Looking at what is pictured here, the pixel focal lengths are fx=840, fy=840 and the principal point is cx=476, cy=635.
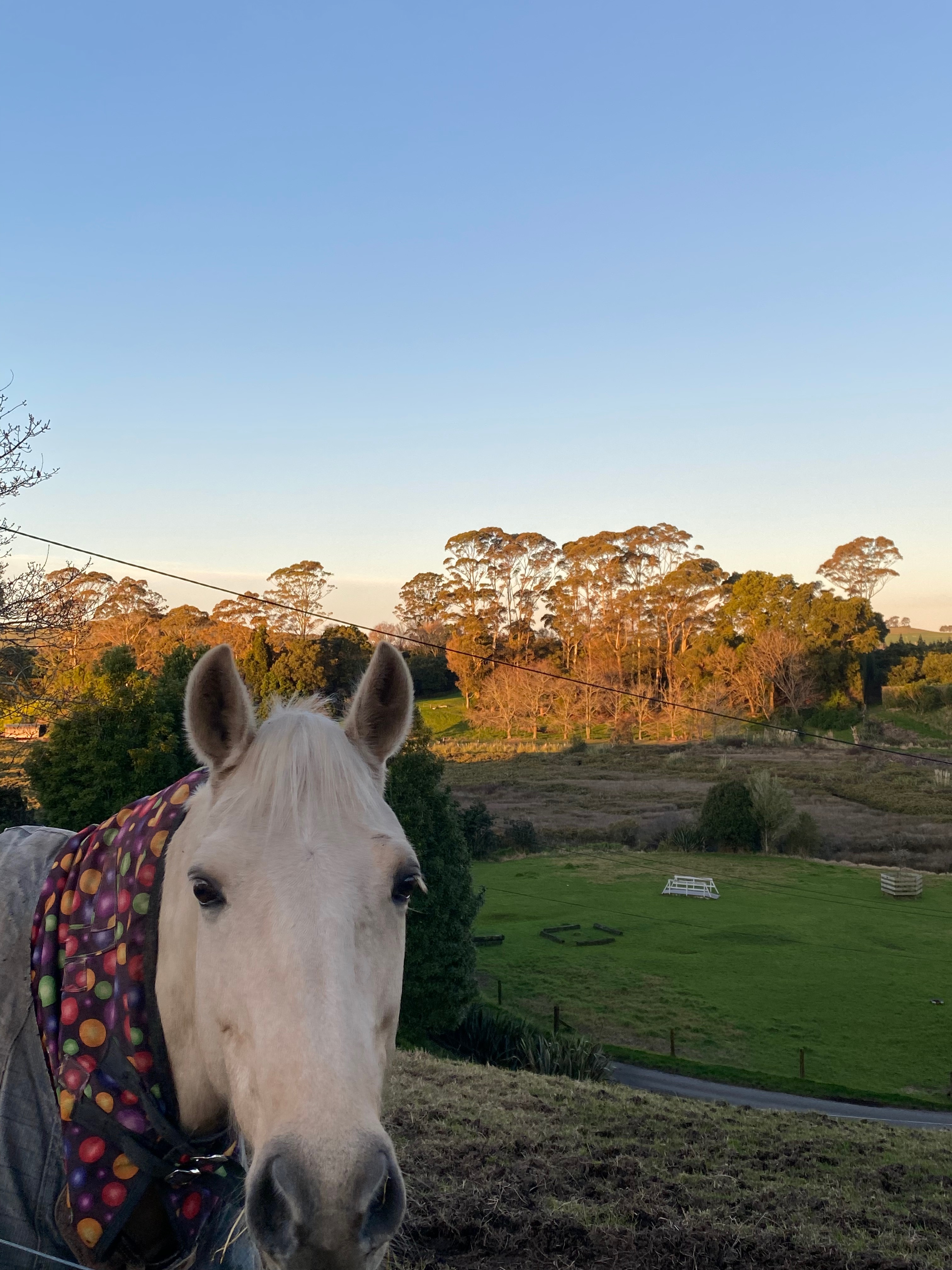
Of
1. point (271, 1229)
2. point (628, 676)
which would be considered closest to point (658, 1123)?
point (271, 1229)

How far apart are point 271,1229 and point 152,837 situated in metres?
0.95

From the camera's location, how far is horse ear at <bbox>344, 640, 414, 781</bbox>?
1.91 m

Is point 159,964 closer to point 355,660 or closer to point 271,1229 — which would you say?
point 271,1229

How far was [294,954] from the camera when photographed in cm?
142

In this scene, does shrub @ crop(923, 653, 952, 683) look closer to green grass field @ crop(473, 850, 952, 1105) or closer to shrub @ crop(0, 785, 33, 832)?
green grass field @ crop(473, 850, 952, 1105)

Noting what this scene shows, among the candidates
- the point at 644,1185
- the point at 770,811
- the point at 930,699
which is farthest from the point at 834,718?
the point at 644,1185

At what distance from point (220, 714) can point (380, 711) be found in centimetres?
36

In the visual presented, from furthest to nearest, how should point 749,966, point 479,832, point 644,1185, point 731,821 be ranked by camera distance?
point 731,821
point 479,832
point 749,966
point 644,1185

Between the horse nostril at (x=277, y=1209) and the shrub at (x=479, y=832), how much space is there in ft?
104

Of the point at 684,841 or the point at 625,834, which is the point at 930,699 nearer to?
the point at 684,841

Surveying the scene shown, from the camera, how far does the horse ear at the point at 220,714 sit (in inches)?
68.6

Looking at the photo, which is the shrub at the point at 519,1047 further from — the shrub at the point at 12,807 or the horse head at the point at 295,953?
the horse head at the point at 295,953

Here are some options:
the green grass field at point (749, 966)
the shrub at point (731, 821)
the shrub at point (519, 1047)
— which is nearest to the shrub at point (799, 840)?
the shrub at point (731, 821)

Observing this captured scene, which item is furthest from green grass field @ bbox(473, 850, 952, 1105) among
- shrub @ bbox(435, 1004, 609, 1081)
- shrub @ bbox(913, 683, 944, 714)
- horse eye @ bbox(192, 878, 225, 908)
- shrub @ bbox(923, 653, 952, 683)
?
shrub @ bbox(923, 653, 952, 683)
